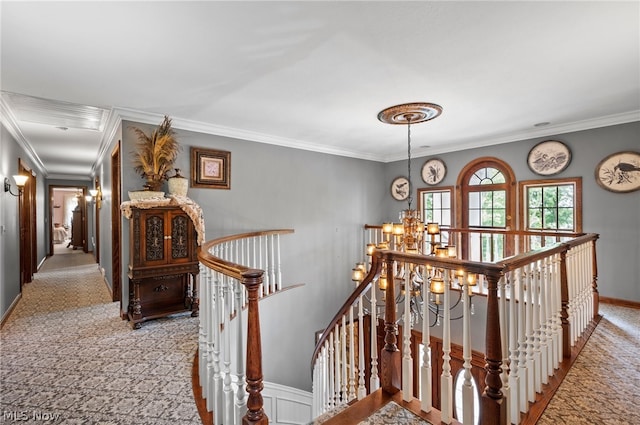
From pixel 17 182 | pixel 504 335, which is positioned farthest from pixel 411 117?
pixel 17 182

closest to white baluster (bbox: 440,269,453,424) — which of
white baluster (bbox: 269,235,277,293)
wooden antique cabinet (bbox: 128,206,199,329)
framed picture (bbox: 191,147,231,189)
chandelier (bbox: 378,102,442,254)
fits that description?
chandelier (bbox: 378,102,442,254)

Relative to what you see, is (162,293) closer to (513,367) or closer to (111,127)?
(111,127)

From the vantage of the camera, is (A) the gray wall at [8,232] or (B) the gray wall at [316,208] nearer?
(A) the gray wall at [8,232]

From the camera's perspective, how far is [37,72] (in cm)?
266

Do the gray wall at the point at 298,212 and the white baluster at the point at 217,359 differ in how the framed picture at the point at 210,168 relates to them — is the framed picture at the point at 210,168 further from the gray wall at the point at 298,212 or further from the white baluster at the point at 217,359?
the white baluster at the point at 217,359

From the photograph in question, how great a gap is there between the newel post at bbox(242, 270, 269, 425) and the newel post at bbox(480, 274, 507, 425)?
3.60ft

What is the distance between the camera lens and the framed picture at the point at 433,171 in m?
5.91

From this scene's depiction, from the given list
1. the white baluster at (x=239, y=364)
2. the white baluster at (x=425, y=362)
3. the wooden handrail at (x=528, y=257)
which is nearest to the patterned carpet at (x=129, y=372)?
the white baluster at (x=425, y=362)

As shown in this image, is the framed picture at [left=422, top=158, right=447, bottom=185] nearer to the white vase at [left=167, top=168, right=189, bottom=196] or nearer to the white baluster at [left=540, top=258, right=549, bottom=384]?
the white baluster at [left=540, top=258, right=549, bottom=384]

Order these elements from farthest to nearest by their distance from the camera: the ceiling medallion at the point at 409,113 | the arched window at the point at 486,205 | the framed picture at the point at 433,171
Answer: the framed picture at the point at 433,171, the arched window at the point at 486,205, the ceiling medallion at the point at 409,113

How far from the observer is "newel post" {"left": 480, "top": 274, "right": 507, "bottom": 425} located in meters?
1.45

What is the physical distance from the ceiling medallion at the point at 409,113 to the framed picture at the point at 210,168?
2.33m

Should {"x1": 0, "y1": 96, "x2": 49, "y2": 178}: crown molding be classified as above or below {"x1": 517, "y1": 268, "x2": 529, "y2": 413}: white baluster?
above

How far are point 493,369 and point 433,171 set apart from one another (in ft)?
16.6
